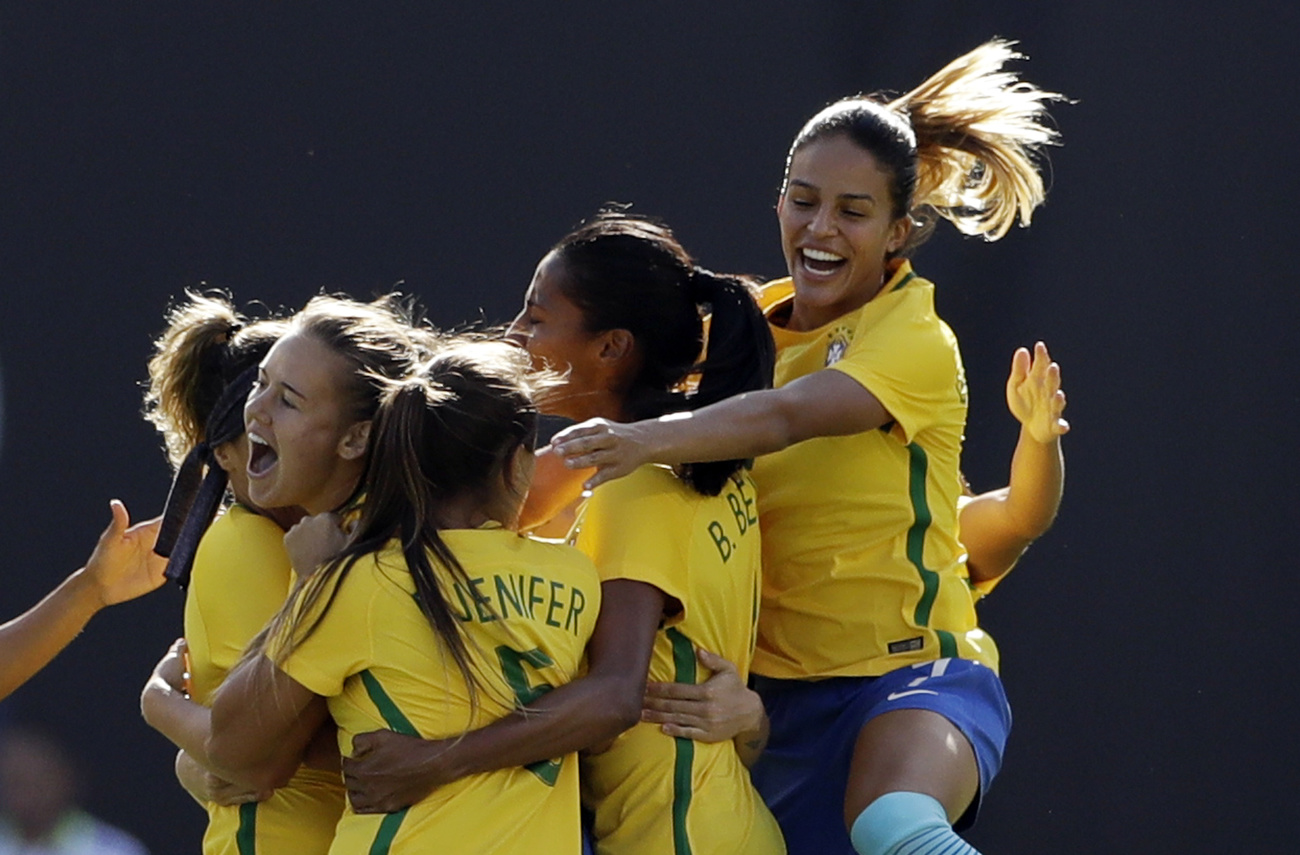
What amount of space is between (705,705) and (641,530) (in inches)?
9.2

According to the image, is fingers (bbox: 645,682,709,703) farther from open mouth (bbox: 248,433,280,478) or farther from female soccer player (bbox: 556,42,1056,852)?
open mouth (bbox: 248,433,280,478)

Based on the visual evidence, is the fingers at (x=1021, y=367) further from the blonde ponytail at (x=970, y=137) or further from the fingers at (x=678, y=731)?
the fingers at (x=678, y=731)

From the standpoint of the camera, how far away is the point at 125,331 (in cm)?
336

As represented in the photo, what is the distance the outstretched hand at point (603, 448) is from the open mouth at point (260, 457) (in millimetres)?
338

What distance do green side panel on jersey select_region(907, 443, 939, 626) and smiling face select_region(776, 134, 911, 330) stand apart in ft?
0.83

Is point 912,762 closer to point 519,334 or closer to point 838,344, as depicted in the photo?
point 838,344

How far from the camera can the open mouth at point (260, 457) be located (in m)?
1.97

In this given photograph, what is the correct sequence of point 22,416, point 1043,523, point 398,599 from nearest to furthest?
point 398,599, point 1043,523, point 22,416

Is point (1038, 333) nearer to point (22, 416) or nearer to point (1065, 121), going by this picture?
point (1065, 121)

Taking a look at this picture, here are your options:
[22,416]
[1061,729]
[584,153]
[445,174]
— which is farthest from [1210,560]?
[22,416]

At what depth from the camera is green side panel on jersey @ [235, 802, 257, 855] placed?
1975 mm

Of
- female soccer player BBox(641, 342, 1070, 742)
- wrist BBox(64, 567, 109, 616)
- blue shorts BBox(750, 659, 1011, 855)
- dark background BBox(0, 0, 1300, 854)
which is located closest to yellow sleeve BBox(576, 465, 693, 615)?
blue shorts BBox(750, 659, 1011, 855)

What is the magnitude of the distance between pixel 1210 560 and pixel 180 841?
2.13 metres

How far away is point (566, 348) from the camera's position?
2232mm
